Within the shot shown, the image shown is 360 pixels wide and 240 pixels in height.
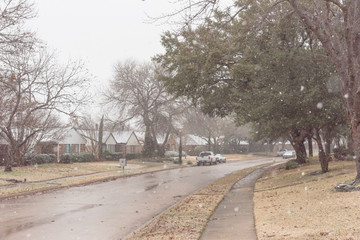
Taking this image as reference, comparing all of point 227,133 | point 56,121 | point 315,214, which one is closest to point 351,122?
point 315,214

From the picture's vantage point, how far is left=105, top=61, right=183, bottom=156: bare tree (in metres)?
47.0

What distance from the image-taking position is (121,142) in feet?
214

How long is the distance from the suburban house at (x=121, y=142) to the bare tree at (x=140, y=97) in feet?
51.1

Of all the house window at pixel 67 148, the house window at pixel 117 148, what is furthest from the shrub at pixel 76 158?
the house window at pixel 117 148

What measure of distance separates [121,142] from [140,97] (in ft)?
63.0

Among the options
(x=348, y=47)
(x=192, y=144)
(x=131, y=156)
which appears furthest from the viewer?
(x=192, y=144)

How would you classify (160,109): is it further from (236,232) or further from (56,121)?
(236,232)

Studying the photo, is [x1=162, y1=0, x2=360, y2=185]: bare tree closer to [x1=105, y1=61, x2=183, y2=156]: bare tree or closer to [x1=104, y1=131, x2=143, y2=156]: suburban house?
[x1=105, y1=61, x2=183, y2=156]: bare tree

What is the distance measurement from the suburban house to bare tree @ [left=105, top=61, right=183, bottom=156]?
15.6 meters

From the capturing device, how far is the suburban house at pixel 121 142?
64.1 meters

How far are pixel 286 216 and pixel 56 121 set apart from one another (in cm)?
3233

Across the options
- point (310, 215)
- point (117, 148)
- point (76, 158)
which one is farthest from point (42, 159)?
point (310, 215)

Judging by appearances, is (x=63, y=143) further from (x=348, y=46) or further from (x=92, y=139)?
(x=348, y=46)

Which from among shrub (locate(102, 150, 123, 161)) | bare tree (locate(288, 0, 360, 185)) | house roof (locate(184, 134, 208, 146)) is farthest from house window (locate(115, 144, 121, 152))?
bare tree (locate(288, 0, 360, 185))
